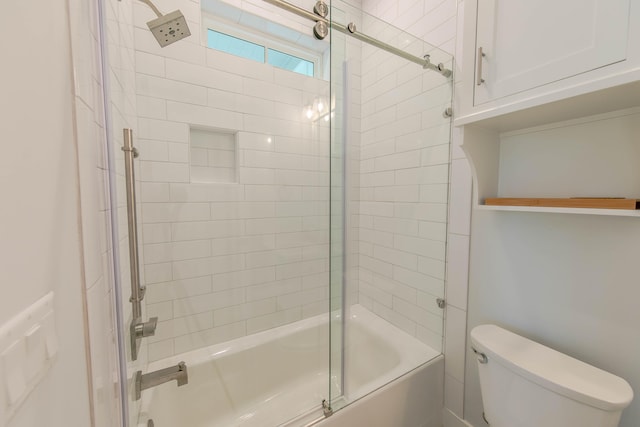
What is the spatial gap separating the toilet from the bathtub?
1.49 feet

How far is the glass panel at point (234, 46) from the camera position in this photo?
60.0 inches

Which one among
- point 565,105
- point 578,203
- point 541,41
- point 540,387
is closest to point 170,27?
point 541,41

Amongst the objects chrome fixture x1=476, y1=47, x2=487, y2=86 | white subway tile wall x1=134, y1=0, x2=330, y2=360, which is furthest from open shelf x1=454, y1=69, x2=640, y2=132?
white subway tile wall x1=134, y1=0, x2=330, y2=360

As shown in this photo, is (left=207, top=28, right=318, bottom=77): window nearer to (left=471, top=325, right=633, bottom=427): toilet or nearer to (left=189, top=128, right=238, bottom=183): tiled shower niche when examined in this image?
(left=189, top=128, right=238, bottom=183): tiled shower niche

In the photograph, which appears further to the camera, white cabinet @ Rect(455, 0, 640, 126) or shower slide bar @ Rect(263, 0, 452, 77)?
shower slide bar @ Rect(263, 0, 452, 77)

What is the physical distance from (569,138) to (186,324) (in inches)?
81.4

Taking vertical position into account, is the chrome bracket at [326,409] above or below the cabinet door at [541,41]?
below

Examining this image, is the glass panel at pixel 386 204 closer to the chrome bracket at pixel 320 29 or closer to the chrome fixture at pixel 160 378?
the chrome bracket at pixel 320 29

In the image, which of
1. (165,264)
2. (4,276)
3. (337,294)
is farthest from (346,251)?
(4,276)

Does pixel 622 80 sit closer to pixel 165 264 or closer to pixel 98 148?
pixel 98 148

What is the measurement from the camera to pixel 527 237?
41.7 inches

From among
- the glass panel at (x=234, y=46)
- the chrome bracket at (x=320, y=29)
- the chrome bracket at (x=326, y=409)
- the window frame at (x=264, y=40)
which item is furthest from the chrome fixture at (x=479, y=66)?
the chrome bracket at (x=326, y=409)

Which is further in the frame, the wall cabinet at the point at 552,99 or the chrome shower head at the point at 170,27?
the chrome shower head at the point at 170,27

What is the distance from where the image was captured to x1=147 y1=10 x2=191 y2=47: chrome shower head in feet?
2.97
